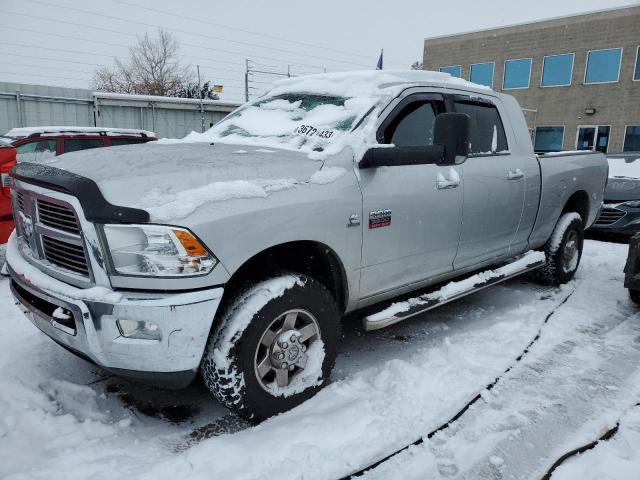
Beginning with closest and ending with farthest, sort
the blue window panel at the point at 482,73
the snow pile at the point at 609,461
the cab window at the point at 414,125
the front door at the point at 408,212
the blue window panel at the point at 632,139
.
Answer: the snow pile at the point at 609,461, the front door at the point at 408,212, the cab window at the point at 414,125, the blue window panel at the point at 632,139, the blue window panel at the point at 482,73

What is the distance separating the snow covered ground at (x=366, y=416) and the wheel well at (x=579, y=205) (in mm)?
1821

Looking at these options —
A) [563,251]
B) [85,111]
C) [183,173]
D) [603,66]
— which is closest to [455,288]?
[563,251]

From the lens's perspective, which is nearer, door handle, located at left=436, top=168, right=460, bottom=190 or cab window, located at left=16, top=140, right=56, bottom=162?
door handle, located at left=436, top=168, right=460, bottom=190

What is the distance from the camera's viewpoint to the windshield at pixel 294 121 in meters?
3.11

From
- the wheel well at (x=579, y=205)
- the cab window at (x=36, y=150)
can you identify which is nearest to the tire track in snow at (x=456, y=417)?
the wheel well at (x=579, y=205)

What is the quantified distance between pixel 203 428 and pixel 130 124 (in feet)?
57.9

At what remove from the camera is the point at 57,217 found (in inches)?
94.7

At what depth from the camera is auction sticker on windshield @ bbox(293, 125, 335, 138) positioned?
310 centimetres

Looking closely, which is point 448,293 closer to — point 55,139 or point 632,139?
point 55,139

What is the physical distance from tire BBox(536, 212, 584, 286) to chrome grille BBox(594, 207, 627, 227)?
286 centimetres

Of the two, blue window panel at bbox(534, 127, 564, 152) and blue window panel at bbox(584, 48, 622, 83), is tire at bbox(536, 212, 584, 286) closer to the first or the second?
blue window panel at bbox(534, 127, 564, 152)

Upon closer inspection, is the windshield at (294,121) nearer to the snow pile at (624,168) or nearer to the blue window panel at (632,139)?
the snow pile at (624,168)

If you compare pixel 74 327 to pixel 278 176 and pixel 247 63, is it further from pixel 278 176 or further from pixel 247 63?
pixel 247 63

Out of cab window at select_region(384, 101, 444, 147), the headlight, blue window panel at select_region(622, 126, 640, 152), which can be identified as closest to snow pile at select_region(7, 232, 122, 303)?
the headlight
